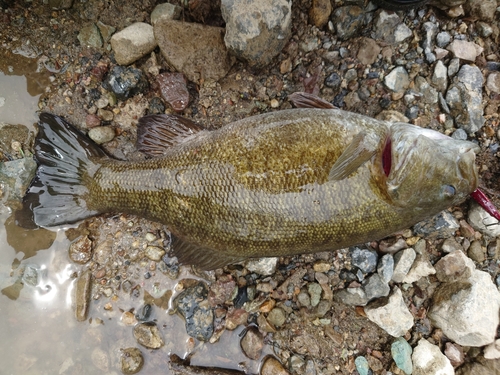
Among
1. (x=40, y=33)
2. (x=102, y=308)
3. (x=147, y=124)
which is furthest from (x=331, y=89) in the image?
(x=102, y=308)

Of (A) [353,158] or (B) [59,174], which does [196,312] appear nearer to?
(B) [59,174]

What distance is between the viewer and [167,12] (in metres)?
3.92

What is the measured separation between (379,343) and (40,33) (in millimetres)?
5240

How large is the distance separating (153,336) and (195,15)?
3.64m

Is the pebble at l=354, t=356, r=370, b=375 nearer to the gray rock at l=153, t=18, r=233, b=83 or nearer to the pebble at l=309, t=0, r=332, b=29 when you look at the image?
the gray rock at l=153, t=18, r=233, b=83

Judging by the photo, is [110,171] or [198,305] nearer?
[110,171]

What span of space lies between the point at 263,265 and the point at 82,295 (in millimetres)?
2069

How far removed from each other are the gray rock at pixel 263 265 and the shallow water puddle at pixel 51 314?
705mm

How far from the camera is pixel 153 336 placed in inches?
156

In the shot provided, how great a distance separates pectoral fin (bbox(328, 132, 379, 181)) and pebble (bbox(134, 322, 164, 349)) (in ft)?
8.64

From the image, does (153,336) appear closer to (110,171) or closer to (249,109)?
(110,171)

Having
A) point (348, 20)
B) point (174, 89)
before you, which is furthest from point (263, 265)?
point (348, 20)

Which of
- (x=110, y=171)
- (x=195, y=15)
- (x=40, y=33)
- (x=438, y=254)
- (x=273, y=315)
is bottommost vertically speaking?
(x=273, y=315)

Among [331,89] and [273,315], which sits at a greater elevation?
[331,89]
